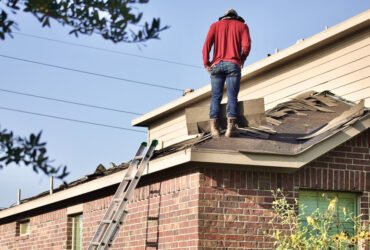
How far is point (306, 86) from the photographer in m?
15.3

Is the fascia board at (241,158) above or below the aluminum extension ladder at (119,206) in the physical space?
above

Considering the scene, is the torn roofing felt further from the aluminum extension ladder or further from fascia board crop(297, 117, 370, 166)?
the aluminum extension ladder

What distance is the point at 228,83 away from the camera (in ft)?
38.2

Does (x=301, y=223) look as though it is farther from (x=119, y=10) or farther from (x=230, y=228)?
(x=119, y=10)

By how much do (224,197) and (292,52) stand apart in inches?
201

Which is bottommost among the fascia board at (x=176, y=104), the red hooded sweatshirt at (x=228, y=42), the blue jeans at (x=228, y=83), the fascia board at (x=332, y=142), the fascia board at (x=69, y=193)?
the fascia board at (x=69, y=193)

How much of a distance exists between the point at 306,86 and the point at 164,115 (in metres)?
5.80

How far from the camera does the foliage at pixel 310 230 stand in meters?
9.78

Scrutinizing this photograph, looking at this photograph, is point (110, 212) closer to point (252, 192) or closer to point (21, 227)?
point (252, 192)

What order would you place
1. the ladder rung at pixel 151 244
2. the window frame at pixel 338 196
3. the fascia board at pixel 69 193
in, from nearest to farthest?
1. the window frame at pixel 338 196
2. the ladder rung at pixel 151 244
3. the fascia board at pixel 69 193

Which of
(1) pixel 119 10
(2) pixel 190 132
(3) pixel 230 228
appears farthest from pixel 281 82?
(1) pixel 119 10

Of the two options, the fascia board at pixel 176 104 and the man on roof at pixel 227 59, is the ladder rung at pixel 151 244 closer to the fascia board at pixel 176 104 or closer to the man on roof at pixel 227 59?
the man on roof at pixel 227 59

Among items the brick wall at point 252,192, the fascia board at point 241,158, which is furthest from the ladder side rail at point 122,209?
the fascia board at point 241,158

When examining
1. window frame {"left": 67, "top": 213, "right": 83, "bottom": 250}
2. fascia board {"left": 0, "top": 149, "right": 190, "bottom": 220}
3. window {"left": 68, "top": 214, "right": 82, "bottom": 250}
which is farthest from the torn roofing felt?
window {"left": 68, "top": 214, "right": 82, "bottom": 250}
